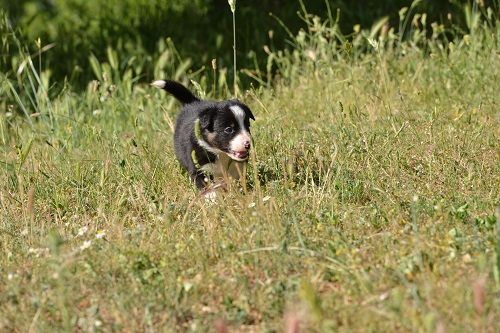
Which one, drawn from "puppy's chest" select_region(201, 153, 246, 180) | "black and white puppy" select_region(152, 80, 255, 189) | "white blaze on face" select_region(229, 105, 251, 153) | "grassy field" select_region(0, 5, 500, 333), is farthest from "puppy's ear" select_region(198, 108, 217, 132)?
"grassy field" select_region(0, 5, 500, 333)

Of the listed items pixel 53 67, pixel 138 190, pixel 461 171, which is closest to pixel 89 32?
pixel 53 67

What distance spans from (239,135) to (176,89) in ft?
3.42

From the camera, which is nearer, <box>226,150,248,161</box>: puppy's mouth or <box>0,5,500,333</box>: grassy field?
<box>0,5,500,333</box>: grassy field

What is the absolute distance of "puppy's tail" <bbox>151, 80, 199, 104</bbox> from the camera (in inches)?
256

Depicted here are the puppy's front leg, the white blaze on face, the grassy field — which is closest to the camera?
the grassy field

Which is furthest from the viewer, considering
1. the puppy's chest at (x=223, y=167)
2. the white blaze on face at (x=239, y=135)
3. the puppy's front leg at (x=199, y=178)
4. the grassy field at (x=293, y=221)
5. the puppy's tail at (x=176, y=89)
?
the puppy's tail at (x=176, y=89)

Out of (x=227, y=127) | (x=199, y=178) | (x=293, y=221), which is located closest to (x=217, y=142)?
(x=227, y=127)

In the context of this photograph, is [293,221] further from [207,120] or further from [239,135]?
[207,120]

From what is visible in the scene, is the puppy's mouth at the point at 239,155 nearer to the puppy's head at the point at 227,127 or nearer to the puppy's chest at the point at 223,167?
the puppy's head at the point at 227,127

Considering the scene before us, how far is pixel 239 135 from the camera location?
19.3 feet

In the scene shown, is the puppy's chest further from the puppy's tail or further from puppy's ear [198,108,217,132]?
the puppy's tail

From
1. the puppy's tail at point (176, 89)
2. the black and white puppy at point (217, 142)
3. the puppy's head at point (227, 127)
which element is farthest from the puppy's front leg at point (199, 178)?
the puppy's tail at point (176, 89)

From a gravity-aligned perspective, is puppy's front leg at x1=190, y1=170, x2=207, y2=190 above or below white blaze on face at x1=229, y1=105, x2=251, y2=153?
below

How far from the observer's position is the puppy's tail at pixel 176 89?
6512mm
